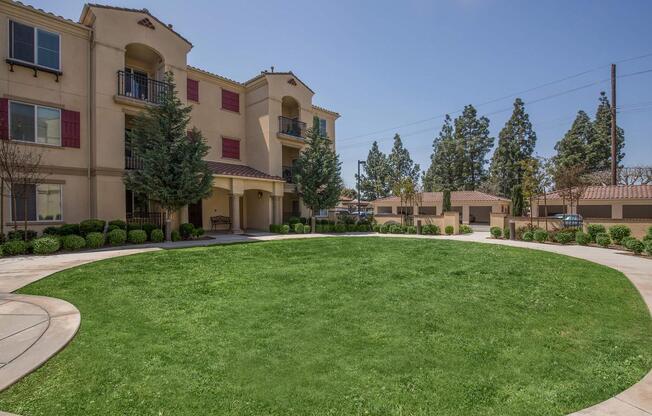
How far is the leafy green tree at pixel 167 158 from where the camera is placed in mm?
14555

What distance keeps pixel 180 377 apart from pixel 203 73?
20479 millimetres

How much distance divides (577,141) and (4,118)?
183ft

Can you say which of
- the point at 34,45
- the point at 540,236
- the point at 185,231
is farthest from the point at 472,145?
the point at 34,45

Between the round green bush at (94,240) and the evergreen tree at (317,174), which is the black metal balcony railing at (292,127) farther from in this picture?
the round green bush at (94,240)

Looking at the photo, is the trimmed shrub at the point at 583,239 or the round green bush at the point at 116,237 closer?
the round green bush at the point at 116,237

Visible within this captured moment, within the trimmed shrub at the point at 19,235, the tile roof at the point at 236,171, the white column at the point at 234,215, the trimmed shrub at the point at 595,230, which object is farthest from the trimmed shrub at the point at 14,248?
the trimmed shrub at the point at 595,230

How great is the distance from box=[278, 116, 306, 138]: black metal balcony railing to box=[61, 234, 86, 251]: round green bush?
1395cm

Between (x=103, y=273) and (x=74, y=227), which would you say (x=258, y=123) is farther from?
(x=103, y=273)

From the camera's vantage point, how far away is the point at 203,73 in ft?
66.0

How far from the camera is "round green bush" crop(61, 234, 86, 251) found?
11.7 m

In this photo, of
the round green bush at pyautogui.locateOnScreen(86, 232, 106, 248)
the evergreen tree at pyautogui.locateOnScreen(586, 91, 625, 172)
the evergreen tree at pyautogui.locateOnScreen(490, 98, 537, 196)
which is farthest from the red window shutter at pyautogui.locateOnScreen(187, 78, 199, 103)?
the evergreen tree at pyautogui.locateOnScreen(586, 91, 625, 172)

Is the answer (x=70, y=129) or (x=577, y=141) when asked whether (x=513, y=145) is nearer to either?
(x=577, y=141)

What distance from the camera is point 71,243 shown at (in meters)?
11.8

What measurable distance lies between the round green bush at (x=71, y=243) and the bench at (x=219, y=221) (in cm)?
887
